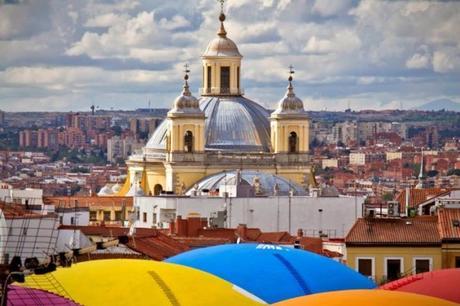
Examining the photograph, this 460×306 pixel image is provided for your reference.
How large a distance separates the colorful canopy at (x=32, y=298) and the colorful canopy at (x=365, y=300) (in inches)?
97.2

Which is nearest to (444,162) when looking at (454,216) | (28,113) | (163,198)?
(28,113)

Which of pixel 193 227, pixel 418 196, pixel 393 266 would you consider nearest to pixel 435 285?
pixel 393 266

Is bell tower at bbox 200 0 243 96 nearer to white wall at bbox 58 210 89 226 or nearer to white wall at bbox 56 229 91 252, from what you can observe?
white wall at bbox 58 210 89 226

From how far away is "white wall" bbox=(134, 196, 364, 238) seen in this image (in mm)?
80500

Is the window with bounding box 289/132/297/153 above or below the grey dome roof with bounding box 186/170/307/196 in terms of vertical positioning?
above

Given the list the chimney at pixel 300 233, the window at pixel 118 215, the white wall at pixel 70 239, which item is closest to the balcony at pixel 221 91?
the window at pixel 118 215

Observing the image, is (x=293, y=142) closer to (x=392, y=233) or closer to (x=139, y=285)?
(x=392, y=233)

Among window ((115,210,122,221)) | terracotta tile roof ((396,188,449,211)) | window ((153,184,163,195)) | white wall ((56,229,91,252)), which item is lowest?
white wall ((56,229,91,252))

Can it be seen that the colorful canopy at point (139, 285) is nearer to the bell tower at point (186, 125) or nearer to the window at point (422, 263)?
the window at point (422, 263)

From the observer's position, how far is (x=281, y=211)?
81.6 metres

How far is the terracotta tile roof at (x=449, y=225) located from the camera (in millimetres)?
52094

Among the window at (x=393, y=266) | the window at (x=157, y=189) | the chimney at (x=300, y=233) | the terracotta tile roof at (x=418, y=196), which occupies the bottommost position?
the window at (x=393, y=266)

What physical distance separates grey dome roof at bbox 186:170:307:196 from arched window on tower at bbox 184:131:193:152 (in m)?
4.29

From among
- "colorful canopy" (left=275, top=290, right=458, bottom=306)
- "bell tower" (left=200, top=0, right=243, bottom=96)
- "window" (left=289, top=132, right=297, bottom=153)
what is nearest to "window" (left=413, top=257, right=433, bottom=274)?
"colorful canopy" (left=275, top=290, right=458, bottom=306)
